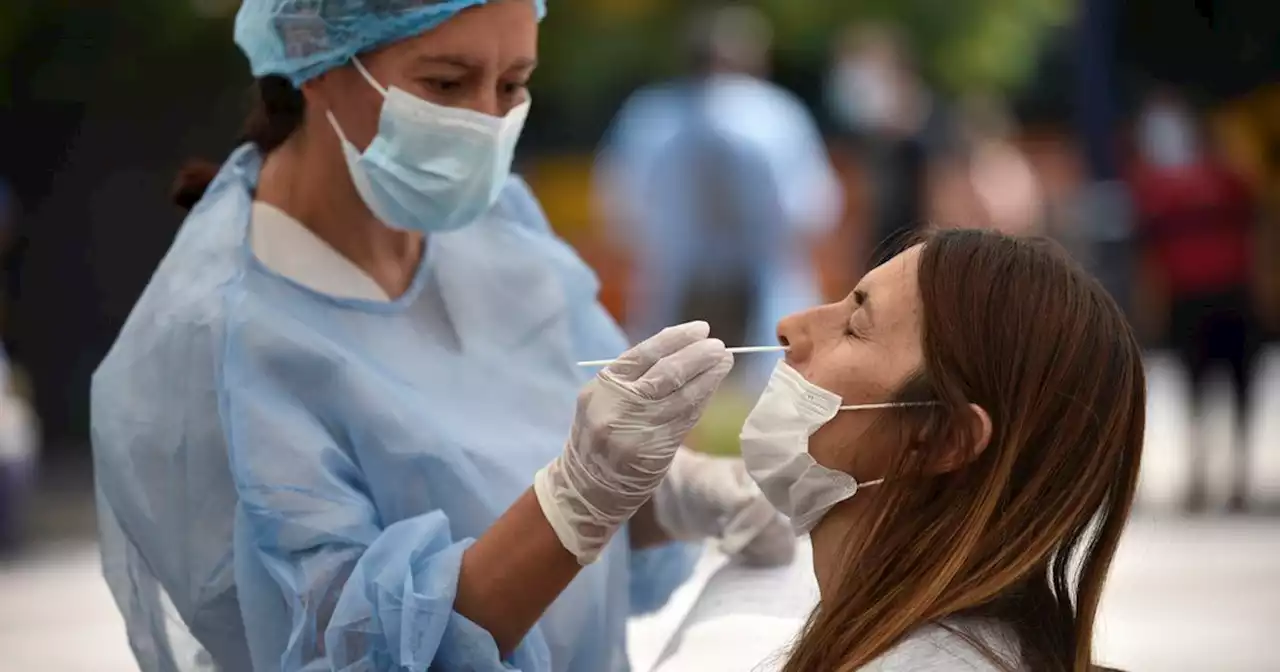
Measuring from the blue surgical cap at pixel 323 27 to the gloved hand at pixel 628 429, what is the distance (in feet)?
1.85

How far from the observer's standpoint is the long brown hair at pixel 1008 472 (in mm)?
1817

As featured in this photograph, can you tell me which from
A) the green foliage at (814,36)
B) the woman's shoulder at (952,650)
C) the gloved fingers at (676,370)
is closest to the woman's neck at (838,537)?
the woman's shoulder at (952,650)

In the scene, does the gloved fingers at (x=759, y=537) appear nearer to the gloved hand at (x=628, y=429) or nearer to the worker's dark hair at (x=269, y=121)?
the gloved hand at (x=628, y=429)

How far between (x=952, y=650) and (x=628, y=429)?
0.41 m

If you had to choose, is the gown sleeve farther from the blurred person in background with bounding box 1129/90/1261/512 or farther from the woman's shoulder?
the blurred person in background with bounding box 1129/90/1261/512

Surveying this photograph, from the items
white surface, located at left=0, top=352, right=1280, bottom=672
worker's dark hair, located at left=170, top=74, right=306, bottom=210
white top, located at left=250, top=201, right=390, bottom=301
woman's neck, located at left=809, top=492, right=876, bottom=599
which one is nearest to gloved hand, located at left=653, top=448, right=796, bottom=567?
woman's neck, located at left=809, top=492, right=876, bottom=599

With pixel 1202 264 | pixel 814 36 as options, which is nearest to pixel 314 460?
pixel 1202 264

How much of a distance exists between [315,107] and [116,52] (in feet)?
23.6

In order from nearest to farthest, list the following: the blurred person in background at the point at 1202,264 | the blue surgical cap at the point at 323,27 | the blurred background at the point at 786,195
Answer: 1. the blue surgical cap at the point at 323,27
2. the blurred background at the point at 786,195
3. the blurred person in background at the point at 1202,264

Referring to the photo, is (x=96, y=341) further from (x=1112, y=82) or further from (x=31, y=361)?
(x=1112, y=82)

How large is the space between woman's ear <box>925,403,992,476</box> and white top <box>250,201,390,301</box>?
81 centimetres

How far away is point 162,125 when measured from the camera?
873 cm

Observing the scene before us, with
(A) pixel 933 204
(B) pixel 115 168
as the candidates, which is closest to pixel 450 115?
(A) pixel 933 204

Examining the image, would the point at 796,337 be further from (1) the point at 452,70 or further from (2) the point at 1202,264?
(2) the point at 1202,264
